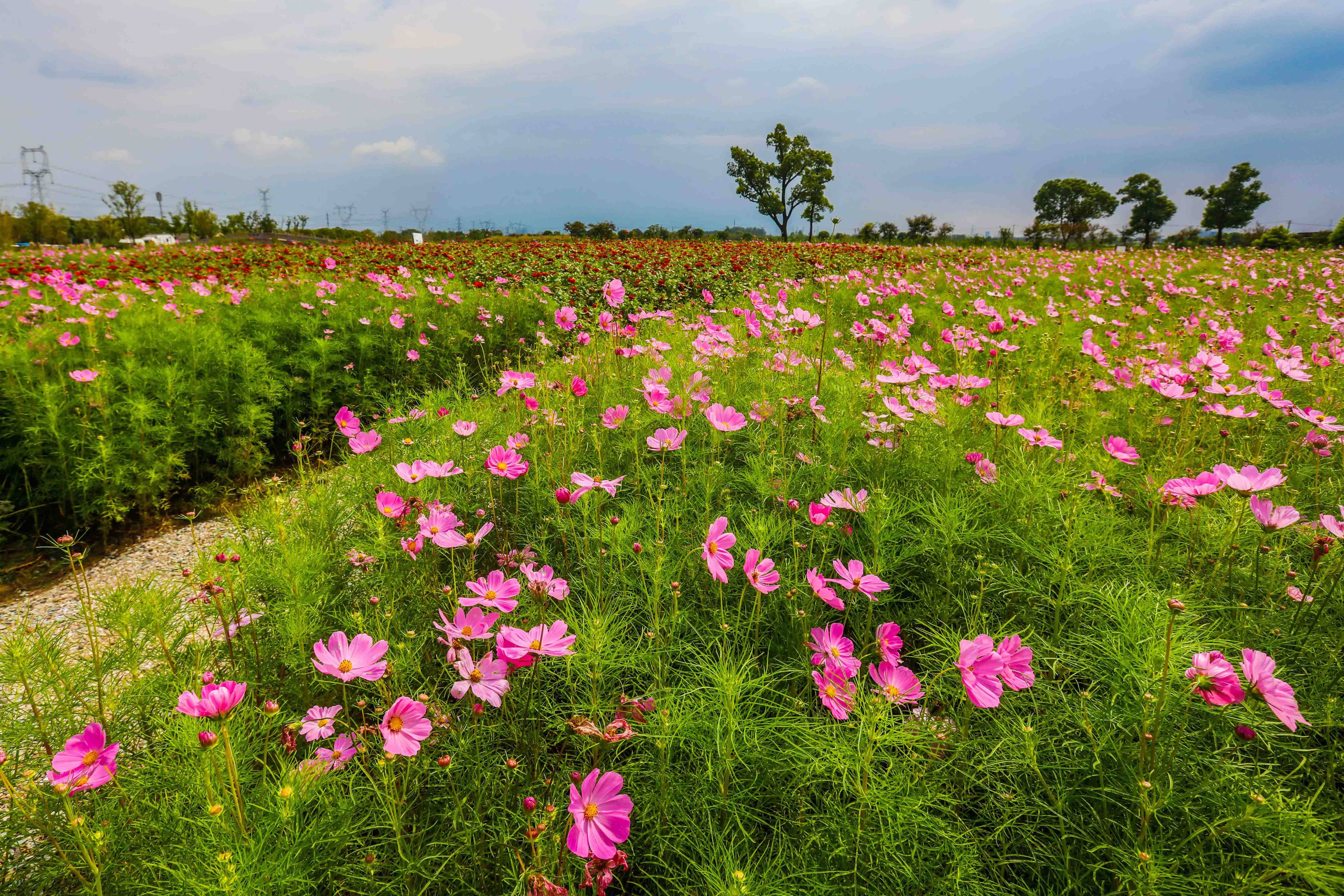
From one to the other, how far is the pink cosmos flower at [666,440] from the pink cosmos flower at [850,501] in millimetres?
481

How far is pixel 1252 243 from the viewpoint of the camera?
1766 cm

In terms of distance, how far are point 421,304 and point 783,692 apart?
517 centimetres

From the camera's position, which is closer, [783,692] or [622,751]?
[783,692]

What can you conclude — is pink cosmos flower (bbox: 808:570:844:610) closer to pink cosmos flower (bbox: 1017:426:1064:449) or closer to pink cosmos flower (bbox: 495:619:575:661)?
pink cosmos flower (bbox: 495:619:575:661)

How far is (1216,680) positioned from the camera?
2.78 ft

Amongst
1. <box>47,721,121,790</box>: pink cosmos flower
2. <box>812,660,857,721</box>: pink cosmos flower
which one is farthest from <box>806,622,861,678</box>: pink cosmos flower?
<box>47,721,121,790</box>: pink cosmos flower

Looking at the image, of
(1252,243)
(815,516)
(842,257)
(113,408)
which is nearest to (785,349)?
(815,516)

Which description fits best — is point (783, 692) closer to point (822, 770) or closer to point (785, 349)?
point (822, 770)

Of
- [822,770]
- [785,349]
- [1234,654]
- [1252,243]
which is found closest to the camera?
[822,770]

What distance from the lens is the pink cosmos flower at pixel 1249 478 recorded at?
3.93 ft

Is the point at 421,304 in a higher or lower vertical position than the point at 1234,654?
higher

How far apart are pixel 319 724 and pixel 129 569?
2.63 metres

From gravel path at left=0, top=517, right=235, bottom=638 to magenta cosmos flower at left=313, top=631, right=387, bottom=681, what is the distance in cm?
167

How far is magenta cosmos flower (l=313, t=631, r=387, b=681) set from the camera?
978 mm
